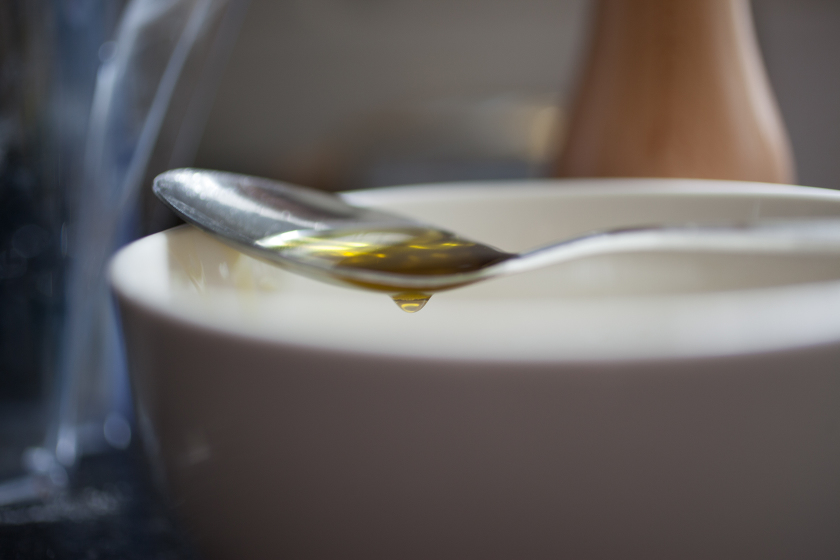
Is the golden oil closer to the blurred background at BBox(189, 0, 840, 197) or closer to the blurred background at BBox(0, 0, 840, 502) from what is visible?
the blurred background at BBox(0, 0, 840, 502)

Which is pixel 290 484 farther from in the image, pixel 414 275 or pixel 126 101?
pixel 126 101

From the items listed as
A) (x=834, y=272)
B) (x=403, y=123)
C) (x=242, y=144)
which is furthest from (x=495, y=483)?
(x=242, y=144)

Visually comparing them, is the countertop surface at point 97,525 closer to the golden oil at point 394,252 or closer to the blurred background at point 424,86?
the golden oil at point 394,252

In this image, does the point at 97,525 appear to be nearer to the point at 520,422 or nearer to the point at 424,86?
the point at 520,422

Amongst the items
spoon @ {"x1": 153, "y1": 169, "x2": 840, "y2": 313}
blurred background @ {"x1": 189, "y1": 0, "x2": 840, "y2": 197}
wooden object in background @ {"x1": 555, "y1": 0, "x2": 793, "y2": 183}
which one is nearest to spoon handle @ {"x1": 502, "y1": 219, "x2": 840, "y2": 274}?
spoon @ {"x1": 153, "y1": 169, "x2": 840, "y2": 313}

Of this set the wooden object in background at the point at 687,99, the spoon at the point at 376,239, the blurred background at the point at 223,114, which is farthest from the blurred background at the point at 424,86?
the spoon at the point at 376,239

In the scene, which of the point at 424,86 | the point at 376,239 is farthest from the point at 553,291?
the point at 424,86
